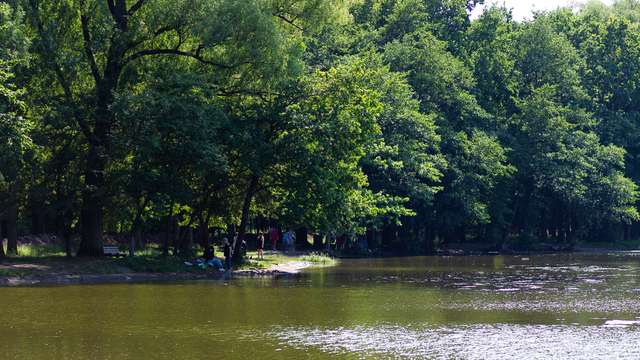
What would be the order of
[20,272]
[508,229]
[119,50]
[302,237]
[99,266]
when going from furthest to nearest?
[508,229] → [302,237] → [119,50] → [99,266] → [20,272]

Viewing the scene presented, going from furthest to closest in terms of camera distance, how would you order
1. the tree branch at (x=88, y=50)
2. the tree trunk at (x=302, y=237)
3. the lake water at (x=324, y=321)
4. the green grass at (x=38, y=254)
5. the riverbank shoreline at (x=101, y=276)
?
the tree trunk at (x=302, y=237), the tree branch at (x=88, y=50), the green grass at (x=38, y=254), the riverbank shoreline at (x=101, y=276), the lake water at (x=324, y=321)

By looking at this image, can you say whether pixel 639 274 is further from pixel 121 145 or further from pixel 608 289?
pixel 121 145

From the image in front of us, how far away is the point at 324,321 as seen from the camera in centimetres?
1312

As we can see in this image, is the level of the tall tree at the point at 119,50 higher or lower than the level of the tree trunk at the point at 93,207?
higher

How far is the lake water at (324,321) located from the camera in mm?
10062

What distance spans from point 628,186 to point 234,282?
4684 cm

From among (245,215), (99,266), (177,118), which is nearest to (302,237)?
(245,215)

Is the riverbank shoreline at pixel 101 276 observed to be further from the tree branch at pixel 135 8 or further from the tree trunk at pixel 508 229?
the tree trunk at pixel 508 229

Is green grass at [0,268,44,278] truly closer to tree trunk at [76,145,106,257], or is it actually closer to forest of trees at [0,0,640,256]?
forest of trees at [0,0,640,256]

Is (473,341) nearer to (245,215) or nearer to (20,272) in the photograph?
(20,272)

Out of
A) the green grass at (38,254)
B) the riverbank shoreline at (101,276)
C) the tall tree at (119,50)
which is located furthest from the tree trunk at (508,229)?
the green grass at (38,254)

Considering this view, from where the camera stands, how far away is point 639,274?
83.1ft

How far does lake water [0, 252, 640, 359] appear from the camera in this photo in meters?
10.1

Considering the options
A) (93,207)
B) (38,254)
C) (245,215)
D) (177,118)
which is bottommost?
(38,254)
